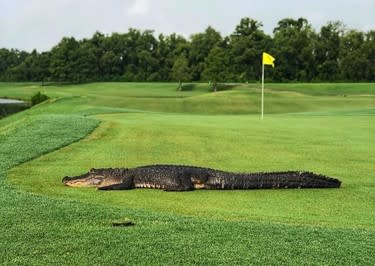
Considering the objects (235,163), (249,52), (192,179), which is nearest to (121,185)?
(192,179)

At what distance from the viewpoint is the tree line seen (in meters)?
70.8

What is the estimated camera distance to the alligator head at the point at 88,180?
7.71m

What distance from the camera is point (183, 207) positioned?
6500mm

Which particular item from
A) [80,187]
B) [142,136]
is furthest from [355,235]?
[142,136]

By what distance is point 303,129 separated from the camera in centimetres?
1642

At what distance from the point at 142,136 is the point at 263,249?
898cm

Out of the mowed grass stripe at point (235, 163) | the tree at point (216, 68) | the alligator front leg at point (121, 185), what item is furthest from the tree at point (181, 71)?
the alligator front leg at point (121, 185)

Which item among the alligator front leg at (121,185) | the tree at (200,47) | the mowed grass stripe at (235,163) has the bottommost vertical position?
the mowed grass stripe at (235,163)

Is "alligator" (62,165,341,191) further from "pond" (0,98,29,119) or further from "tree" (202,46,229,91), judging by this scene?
"tree" (202,46,229,91)

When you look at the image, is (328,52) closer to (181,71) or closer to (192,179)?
(181,71)

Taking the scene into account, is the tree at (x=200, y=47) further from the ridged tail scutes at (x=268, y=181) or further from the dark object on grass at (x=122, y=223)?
the dark object on grass at (x=122, y=223)

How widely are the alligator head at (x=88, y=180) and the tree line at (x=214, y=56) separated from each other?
54.6 meters

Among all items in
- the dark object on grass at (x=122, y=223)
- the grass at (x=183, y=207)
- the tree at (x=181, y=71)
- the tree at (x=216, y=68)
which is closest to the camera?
the grass at (x=183, y=207)

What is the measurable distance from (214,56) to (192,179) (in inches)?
2231
